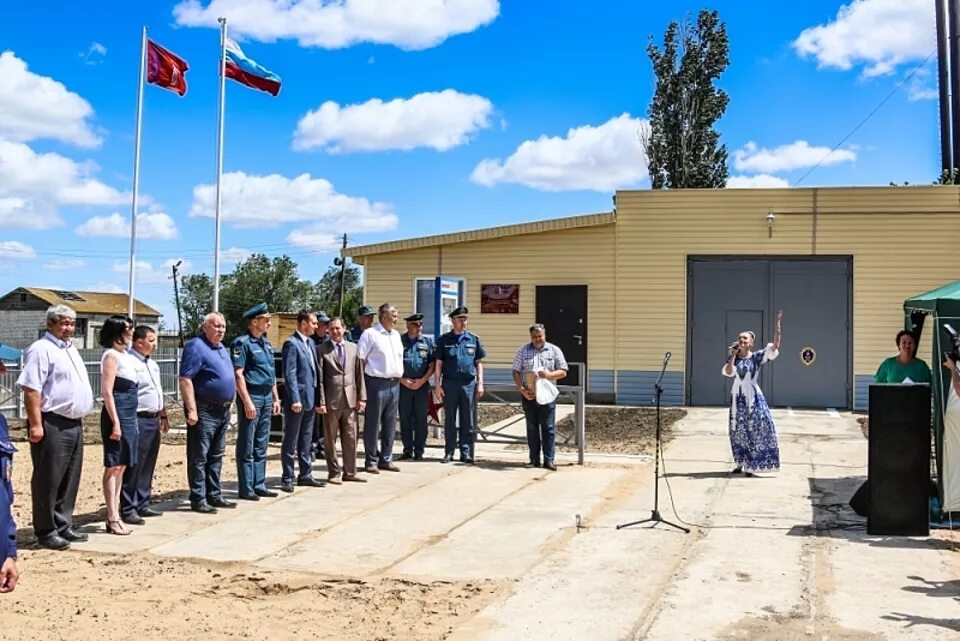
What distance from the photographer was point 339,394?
386 inches

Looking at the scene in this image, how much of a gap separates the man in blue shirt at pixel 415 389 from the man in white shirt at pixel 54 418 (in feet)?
16.2

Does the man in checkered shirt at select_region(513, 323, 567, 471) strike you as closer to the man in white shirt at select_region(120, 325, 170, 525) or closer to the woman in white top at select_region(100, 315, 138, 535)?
the man in white shirt at select_region(120, 325, 170, 525)

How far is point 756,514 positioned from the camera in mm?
8477

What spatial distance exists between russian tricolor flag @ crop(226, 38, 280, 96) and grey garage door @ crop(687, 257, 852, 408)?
32.9 feet

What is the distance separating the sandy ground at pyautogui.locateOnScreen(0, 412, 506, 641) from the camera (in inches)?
201

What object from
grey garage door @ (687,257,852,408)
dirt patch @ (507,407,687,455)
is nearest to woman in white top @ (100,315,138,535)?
dirt patch @ (507,407,687,455)

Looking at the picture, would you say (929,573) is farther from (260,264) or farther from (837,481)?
(260,264)

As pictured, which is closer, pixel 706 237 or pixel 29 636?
pixel 29 636

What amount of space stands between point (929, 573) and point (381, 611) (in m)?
3.47

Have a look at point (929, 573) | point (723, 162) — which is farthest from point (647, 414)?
point (723, 162)

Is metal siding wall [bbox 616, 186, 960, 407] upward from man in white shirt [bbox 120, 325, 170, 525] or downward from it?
upward

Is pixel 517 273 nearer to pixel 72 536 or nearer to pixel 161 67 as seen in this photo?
pixel 161 67

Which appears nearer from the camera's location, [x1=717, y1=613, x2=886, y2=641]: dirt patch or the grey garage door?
[x1=717, y1=613, x2=886, y2=641]: dirt patch

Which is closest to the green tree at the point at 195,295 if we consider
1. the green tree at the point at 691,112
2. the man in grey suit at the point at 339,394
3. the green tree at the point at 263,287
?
the green tree at the point at 263,287
